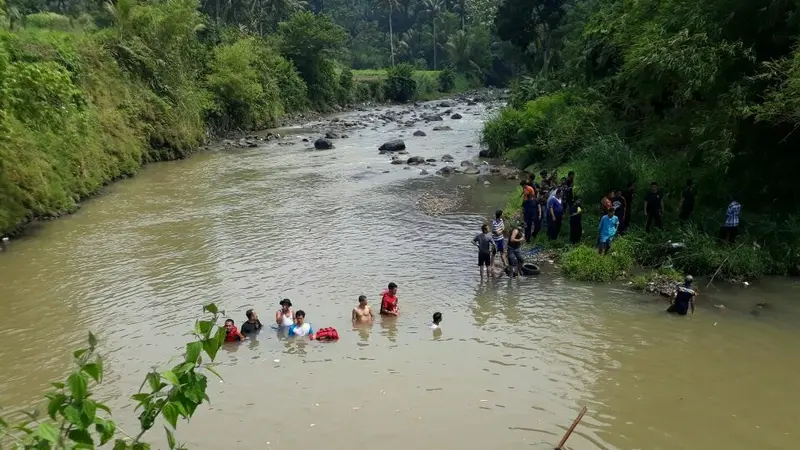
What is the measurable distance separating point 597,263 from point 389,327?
5.28 metres

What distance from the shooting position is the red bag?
11547mm

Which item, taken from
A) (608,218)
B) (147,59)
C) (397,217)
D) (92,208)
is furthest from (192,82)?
(608,218)

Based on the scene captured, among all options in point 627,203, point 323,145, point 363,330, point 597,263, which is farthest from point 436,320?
point 323,145

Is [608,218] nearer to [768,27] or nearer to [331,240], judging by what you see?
→ [768,27]

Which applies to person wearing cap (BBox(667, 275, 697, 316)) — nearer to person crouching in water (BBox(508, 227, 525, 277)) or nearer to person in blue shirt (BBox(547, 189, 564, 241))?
person crouching in water (BBox(508, 227, 525, 277))

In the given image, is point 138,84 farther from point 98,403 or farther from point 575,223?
point 98,403

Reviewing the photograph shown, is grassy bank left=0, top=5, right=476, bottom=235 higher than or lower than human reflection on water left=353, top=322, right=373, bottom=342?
higher

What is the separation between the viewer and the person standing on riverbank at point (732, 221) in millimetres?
13914

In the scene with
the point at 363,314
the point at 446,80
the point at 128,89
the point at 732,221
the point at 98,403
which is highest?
the point at 446,80

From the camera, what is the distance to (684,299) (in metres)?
11.7

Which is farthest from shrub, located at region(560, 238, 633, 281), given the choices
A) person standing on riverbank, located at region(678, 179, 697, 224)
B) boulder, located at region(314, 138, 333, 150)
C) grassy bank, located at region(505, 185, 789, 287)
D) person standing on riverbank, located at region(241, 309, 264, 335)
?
boulder, located at region(314, 138, 333, 150)

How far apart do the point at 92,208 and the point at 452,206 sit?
13.0 metres

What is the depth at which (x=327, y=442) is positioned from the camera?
27.3 ft

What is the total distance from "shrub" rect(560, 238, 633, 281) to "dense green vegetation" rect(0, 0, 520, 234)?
14.7 meters
